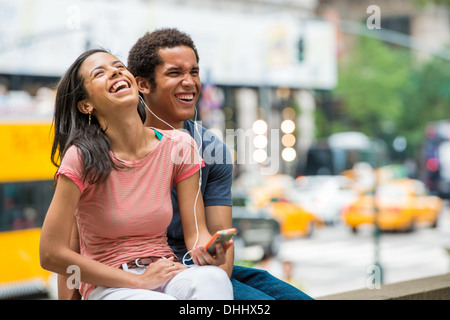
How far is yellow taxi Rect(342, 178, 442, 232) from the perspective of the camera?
826 inches

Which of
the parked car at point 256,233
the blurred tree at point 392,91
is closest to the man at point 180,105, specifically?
the parked car at point 256,233

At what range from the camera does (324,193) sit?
25.0 m

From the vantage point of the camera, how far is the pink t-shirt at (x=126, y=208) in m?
2.21

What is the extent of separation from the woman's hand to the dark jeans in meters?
0.53

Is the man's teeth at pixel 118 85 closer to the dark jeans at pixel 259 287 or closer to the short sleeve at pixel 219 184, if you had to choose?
the short sleeve at pixel 219 184

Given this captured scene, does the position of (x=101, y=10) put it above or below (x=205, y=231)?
above

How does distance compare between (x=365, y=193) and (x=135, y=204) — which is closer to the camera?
(x=135, y=204)

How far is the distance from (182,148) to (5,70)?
17.2m

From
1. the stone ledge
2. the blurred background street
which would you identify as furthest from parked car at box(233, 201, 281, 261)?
the stone ledge

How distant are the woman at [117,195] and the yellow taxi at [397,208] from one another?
18847mm

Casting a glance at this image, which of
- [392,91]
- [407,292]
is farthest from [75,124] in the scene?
[392,91]
